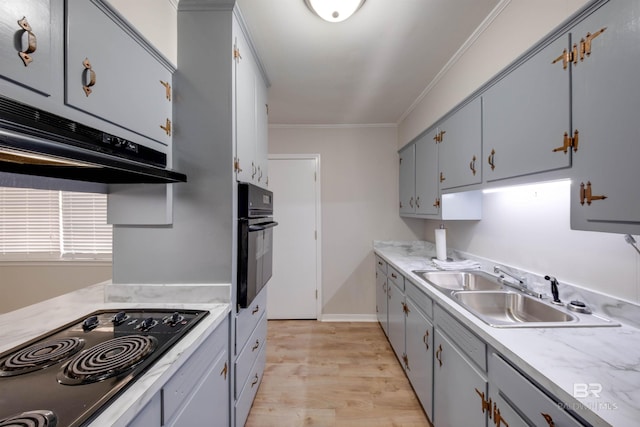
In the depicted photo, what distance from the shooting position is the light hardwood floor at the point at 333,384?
1748mm

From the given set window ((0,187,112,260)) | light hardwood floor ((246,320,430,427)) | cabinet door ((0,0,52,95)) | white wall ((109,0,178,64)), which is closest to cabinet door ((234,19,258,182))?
white wall ((109,0,178,64))

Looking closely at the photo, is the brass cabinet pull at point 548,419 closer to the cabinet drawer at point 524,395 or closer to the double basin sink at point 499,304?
the cabinet drawer at point 524,395

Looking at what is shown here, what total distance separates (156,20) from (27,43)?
0.69 metres

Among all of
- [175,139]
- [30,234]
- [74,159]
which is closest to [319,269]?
[175,139]

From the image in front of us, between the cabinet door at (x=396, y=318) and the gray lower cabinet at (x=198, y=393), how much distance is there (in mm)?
1445

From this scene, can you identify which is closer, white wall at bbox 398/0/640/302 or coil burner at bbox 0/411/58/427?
coil burner at bbox 0/411/58/427

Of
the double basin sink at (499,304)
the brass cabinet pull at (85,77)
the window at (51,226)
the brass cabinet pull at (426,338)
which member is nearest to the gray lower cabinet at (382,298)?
the double basin sink at (499,304)

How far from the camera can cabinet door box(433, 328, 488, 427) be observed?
3.63 ft

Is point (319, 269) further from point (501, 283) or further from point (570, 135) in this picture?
point (570, 135)

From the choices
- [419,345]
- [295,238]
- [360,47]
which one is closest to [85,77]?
[360,47]

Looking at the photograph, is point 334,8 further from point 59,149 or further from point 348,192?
point 348,192

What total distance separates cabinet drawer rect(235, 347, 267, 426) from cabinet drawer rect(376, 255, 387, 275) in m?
1.47

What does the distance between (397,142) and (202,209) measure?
8.75 feet

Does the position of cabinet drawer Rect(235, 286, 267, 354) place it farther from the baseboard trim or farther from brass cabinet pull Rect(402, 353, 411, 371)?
the baseboard trim
